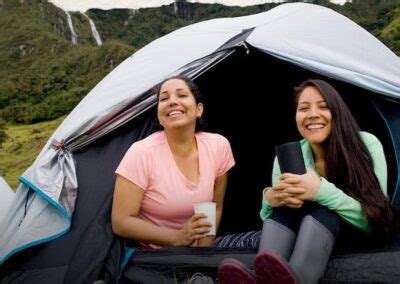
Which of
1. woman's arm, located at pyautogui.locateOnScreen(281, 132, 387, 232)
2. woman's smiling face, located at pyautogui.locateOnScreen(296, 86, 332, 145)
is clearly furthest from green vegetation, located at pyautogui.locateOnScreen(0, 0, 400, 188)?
woman's arm, located at pyautogui.locateOnScreen(281, 132, 387, 232)

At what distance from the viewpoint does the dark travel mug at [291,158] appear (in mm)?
2299

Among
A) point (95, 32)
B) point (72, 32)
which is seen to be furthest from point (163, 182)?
point (95, 32)

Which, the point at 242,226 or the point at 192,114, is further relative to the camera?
the point at 242,226

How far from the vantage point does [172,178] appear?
2734 mm

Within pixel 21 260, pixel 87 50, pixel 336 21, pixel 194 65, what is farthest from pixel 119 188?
pixel 87 50

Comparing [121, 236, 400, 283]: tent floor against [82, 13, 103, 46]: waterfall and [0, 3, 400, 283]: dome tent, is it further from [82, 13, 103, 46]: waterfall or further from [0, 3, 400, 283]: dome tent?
[82, 13, 103, 46]: waterfall

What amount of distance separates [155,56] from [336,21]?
1531 millimetres

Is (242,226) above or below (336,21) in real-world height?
below

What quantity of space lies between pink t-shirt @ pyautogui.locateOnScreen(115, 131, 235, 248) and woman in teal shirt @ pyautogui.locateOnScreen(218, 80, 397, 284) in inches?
16.4

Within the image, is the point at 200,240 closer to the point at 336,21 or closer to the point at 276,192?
the point at 276,192

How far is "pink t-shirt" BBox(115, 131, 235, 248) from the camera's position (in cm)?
267

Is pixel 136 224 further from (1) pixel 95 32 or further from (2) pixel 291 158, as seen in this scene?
(1) pixel 95 32

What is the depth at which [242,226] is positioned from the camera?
4.05 m

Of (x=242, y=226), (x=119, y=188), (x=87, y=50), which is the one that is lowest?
(x=87, y=50)
